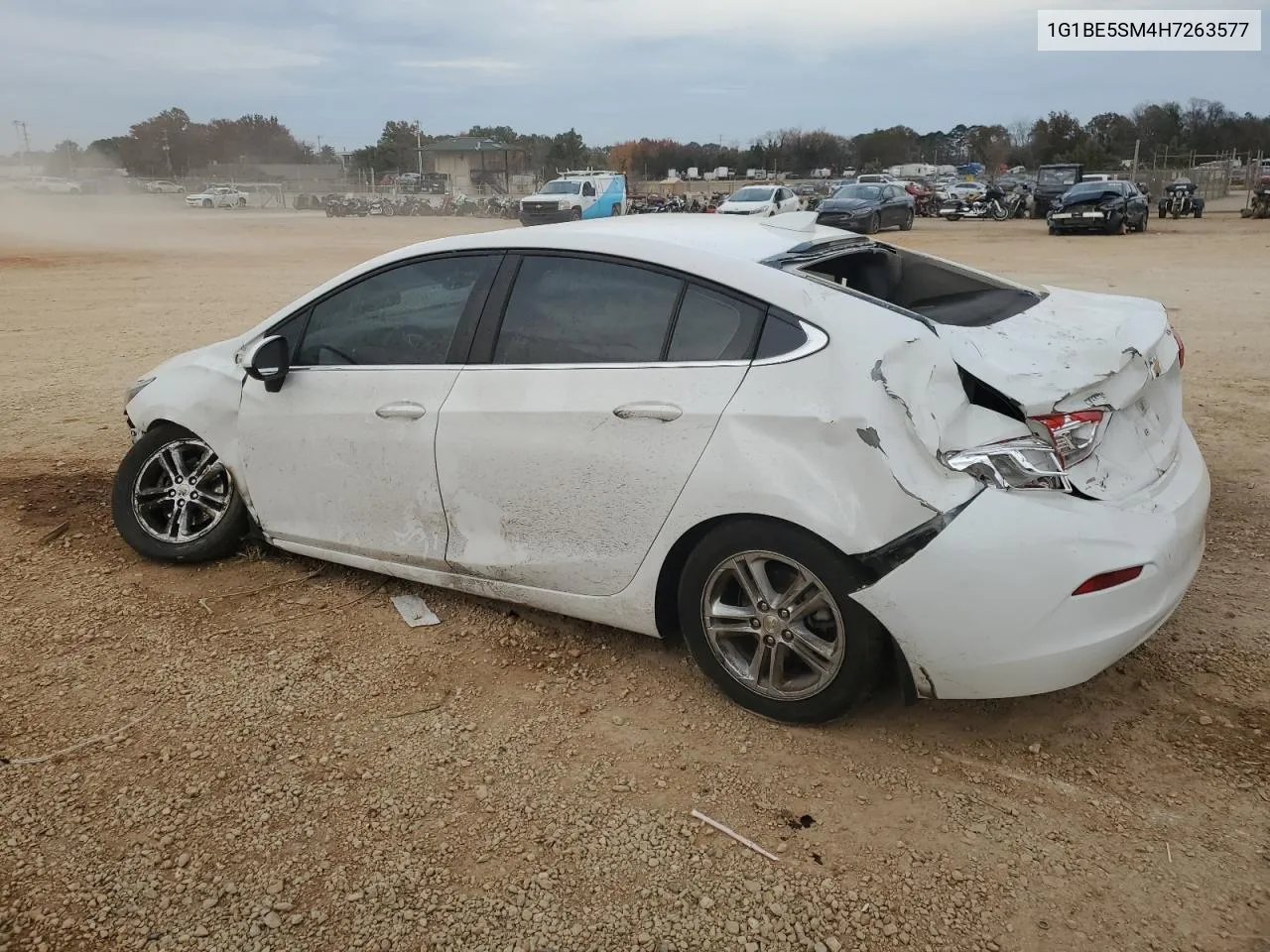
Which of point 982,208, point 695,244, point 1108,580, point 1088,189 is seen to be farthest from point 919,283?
point 982,208

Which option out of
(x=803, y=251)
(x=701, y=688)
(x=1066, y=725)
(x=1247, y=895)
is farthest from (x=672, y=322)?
(x=1247, y=895)

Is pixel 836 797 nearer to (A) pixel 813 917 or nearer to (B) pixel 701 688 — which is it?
(A) pixel 813 917

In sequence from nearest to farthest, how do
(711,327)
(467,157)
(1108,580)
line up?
(1108,580) < (711,327) < (467,157)

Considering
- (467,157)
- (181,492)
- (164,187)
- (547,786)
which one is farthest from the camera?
(467,157)

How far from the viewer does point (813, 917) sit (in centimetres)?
244

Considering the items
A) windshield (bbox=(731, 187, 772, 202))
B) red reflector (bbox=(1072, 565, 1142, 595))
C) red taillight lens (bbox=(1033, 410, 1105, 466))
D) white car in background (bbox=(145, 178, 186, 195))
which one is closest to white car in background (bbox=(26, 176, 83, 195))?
white car in background (bbox=(145, 178, 186, 195))

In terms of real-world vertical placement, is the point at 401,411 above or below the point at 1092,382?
below

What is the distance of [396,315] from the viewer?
12.9 ft

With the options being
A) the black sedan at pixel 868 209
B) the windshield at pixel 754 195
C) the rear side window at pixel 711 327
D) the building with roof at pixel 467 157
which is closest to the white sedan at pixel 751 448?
the rear side window at pixel 711 327

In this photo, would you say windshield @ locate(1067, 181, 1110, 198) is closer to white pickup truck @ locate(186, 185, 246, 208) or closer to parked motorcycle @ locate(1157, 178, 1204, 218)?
parked motorcycle @ locate(1157, 178, 1204, 218)

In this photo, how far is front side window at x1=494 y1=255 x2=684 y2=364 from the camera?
10.9 feet

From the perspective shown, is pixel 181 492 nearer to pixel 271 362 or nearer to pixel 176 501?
pixel 176 501

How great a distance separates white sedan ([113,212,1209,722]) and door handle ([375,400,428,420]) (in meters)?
0.01

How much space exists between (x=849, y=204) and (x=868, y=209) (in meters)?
0.60
